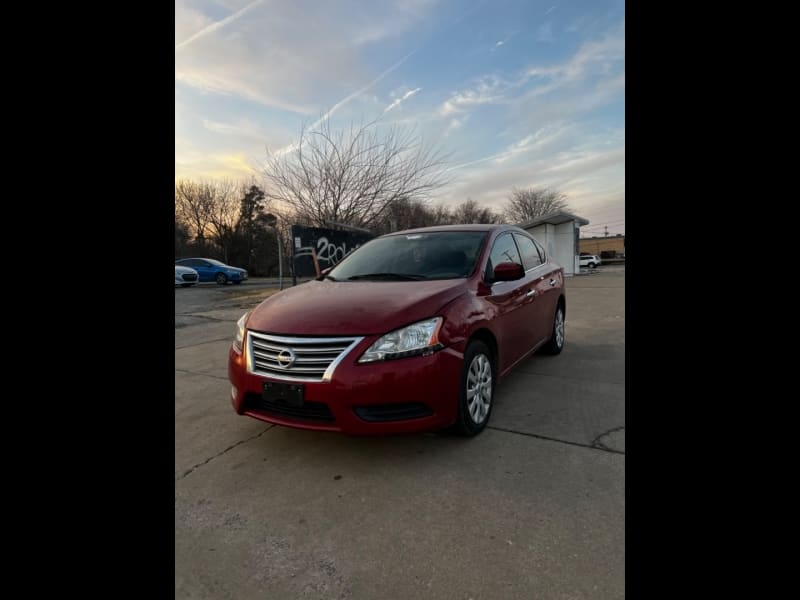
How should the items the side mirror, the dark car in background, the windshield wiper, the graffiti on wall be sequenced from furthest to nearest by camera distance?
the dark car in background, the graffiti on wall, the windshield wiper, the side mirror

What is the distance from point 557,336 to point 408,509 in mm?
3627

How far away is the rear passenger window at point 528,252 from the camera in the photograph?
4.34 m

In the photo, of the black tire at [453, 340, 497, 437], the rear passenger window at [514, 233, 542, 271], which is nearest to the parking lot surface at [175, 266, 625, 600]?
the black tire at [453, 340, 497, 437]

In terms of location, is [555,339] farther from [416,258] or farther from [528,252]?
[416,258]

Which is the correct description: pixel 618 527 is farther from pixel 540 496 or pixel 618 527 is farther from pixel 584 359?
pixel 584 359

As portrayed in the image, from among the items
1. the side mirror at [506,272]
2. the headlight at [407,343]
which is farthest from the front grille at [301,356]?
the side mirror at [506,272]

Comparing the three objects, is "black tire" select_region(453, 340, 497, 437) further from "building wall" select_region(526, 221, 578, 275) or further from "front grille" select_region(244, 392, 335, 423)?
"building wall" select_region(526, 221, 578, 275)

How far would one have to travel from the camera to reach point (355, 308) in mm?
2658

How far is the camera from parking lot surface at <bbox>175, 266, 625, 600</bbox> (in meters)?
1.68

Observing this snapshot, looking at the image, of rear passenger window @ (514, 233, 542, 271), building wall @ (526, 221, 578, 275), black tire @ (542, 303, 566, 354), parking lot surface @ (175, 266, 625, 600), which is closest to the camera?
parking lot surface @ (175, 266, 625, 600)
